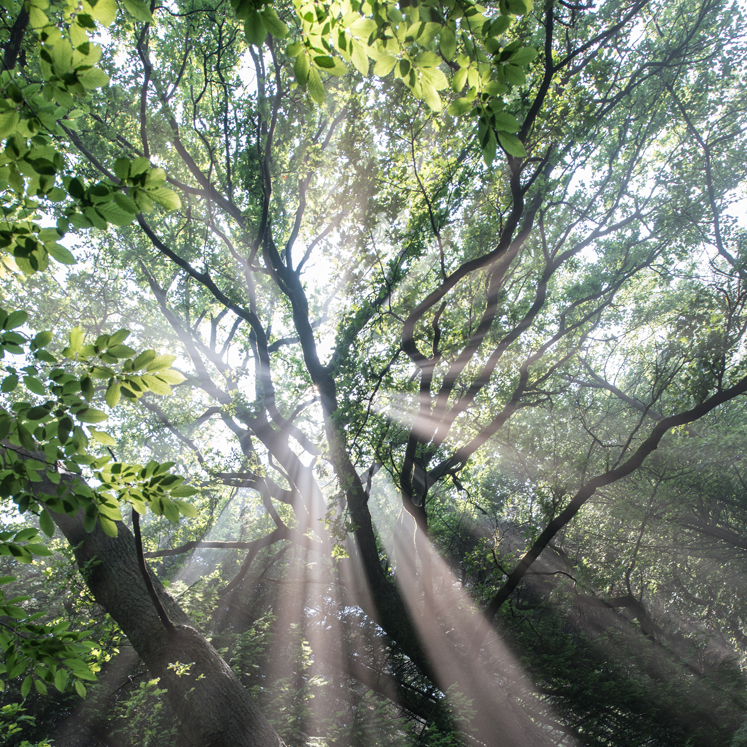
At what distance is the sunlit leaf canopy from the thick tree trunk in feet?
0.09

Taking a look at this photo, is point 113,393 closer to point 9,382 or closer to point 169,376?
point 169,376

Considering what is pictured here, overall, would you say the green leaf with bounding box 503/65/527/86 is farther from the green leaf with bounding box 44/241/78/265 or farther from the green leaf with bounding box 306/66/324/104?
the green leaf with bounding box 44/241/78/265

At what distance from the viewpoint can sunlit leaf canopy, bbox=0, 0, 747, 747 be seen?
1.29m

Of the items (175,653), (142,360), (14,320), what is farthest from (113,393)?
(175,653)

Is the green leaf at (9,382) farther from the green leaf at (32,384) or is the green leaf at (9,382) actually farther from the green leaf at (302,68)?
the green leaf at (302,68)

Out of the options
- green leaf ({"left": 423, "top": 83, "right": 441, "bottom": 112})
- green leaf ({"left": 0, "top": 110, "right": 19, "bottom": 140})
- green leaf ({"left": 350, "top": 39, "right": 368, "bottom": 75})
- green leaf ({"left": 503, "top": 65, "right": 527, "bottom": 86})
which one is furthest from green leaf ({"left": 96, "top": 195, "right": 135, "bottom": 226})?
green leaf ({"left": 503, "top": 65, "right": 527, "bottom": 86})

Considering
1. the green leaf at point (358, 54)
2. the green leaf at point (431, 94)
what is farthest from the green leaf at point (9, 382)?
the green leaf at point (431, 94)

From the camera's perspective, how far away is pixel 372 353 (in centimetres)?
655

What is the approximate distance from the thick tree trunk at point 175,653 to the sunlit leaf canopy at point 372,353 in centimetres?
3

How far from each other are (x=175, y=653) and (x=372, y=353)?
14.9ft

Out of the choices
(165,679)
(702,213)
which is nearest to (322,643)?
(165,679)

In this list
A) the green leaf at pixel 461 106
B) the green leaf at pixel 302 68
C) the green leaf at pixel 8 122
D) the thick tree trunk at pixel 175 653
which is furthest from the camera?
the thick tree trunk at pixel 175 653

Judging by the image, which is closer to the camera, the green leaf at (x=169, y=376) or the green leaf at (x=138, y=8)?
the green leaf at (x=138, y=8)

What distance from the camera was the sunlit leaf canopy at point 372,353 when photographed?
129 centimetres
